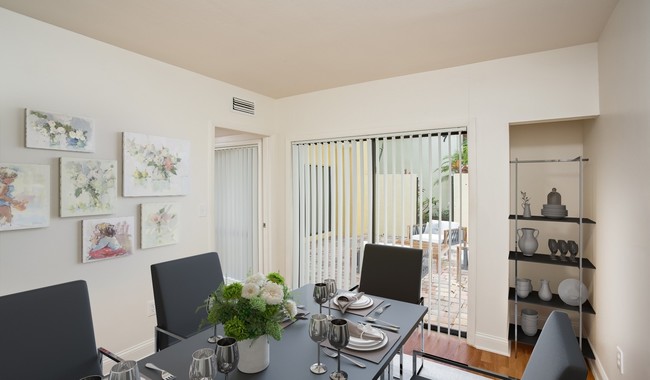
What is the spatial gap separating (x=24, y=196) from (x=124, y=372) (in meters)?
1.84

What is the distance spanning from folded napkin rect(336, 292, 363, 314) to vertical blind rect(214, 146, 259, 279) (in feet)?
8.26

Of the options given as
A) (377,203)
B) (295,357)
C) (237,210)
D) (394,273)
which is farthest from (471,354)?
(237,210)

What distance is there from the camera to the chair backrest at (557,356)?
88 cm

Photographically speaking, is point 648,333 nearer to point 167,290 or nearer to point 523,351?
point 523,351

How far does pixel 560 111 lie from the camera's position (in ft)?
8.71

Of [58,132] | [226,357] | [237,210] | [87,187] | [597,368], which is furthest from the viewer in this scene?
[237,210]

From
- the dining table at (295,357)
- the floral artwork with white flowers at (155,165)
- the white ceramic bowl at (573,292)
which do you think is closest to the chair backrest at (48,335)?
the dining table at (295,357)

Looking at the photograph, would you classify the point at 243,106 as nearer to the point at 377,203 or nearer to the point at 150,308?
the point at 377,203

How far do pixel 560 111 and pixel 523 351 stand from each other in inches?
81.1

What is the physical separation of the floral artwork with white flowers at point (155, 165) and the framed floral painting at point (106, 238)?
0.80ft

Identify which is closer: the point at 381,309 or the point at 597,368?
the point at 381,309

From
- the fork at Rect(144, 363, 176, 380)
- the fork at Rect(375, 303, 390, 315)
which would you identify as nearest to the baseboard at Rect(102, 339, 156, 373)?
the fork at Rect(144, 363, 176, 380)

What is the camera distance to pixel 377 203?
3527mm

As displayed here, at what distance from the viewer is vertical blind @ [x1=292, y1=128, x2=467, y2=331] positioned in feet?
10.4
